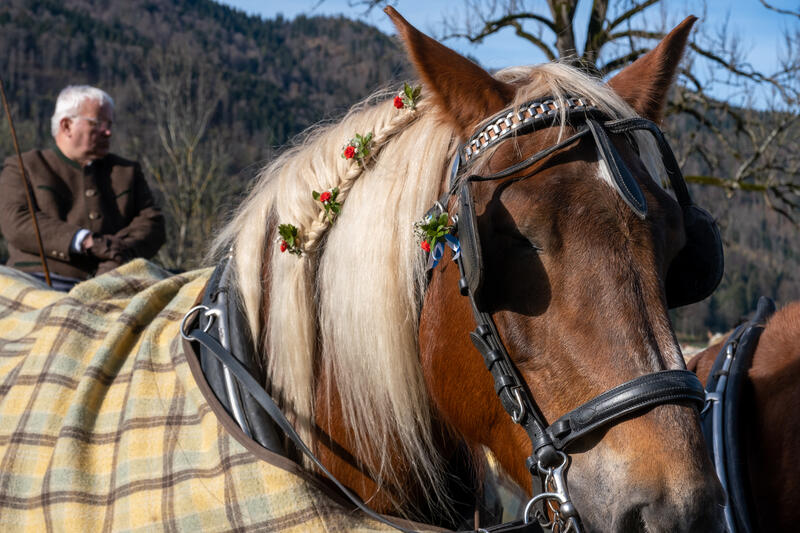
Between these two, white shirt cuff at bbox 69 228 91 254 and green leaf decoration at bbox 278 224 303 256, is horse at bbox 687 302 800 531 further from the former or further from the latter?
white shirt cuff at bbox 69 228 91 254

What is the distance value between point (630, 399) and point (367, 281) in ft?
2.18

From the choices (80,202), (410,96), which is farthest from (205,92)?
(410,96)

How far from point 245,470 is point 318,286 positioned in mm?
484

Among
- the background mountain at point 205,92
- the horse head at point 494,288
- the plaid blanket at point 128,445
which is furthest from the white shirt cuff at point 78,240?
the horse head at point 494,288

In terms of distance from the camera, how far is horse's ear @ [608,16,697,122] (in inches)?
68.8

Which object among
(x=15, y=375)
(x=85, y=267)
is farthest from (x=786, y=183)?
(x=15, y=375)

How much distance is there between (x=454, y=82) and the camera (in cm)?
160

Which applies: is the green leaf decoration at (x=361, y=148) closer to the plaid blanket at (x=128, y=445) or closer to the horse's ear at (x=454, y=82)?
the horse's ear at (x=454, y=82)

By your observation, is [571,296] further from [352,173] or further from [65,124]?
[65,124]

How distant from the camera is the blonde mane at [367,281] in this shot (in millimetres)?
1629

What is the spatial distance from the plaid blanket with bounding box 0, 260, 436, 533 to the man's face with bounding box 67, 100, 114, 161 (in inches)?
58.6

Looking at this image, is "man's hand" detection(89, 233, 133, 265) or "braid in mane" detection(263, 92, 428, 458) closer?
"braid in mane" detection(263, 92, 428, 458)

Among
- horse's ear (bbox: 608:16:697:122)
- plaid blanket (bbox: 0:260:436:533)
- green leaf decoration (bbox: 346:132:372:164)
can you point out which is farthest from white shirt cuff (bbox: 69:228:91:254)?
horse's ear (bbox: 608:16:697:122)

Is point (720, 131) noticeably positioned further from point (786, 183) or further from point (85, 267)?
point (85, 267)
